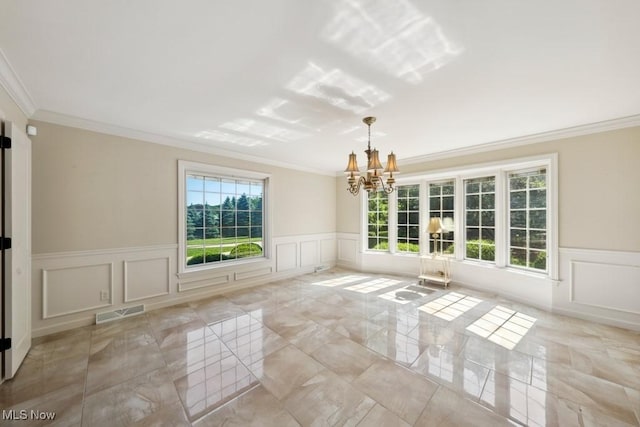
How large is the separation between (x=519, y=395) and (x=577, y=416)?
1.06 feet

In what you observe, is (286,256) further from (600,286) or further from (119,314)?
(600,286)

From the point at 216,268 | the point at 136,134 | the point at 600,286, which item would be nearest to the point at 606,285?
the point at 600,286

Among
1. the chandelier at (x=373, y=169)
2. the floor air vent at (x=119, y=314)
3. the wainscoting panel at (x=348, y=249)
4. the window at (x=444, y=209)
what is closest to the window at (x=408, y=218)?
the window at (x=444, y=209)

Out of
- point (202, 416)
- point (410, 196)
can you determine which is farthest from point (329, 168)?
point (202, 416)

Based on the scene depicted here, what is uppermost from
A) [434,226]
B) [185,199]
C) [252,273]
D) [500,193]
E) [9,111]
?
[9,111]

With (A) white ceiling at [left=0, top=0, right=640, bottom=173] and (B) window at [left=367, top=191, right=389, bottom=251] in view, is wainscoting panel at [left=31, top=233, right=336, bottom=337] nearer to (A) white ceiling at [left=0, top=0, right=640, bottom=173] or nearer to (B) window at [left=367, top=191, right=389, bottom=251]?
(A) white ceiling at [left=0, top=0, right=640, bottom=173]

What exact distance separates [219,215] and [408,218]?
4.03 metres

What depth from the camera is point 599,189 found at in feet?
10.8

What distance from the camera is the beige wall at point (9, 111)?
2193 mm

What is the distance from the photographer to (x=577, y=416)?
176 cm

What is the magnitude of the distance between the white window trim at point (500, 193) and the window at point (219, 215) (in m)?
3.14

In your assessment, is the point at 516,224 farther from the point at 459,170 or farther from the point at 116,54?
the point at 116,54

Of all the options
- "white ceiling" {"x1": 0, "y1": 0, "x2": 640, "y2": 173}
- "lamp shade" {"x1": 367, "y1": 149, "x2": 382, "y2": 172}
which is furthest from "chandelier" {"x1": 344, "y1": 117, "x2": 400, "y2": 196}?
"white ceiling" {"x1": 0, "y1": 0, "x2": 640, "y2": 173}

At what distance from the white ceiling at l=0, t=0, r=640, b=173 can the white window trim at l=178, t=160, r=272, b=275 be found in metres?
0.90
